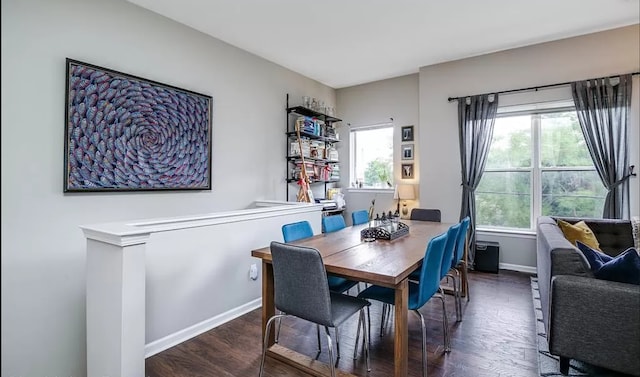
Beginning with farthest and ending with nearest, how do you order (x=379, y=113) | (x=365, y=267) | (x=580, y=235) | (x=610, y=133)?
(x=379, y=113) < (x=610, y=133) < (x=580, y=235) < (x=365, y=267)

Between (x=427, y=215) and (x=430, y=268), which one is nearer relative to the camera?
(x=430, y=268)

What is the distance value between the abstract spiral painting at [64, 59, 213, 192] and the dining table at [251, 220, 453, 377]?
1.59 metres

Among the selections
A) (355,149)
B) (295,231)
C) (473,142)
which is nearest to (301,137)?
(355,149)

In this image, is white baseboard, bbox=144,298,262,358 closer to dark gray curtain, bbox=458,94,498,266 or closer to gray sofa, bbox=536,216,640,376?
gray sofa, bbox=536,216,640,376

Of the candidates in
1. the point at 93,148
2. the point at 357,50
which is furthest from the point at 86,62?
the point at 357,50

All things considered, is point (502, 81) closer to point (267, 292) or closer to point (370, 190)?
point (370, 190)

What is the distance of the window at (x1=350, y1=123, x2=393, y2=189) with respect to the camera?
18.6 feet

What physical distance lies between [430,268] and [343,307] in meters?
0.59

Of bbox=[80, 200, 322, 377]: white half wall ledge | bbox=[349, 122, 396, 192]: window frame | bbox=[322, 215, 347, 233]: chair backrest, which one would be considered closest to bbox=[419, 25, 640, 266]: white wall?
bbox=[349, 122, 396, 192]: window frame

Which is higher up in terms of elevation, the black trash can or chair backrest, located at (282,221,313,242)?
chair backrest, located at (282,221,313,242)

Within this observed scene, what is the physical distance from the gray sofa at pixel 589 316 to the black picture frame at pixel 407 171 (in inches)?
123

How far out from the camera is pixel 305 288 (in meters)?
1.90

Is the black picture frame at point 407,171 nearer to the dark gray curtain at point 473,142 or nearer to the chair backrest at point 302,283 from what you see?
the dark gray curtain at point 473,142

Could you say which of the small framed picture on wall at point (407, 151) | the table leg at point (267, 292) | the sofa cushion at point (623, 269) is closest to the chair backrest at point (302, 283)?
the table leg at point (267, 292)
